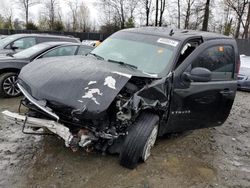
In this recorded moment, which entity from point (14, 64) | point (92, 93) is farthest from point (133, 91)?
point (14, 64)

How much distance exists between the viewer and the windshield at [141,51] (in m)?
3.91

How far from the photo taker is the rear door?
12.9ft

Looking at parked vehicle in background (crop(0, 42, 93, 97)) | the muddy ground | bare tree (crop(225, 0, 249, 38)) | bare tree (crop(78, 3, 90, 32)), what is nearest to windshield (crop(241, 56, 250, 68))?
the muddy ground

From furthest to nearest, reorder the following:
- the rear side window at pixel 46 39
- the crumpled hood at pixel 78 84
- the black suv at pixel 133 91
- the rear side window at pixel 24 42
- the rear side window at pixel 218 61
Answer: the rear side window at pixel 46 39 < the rear side window at pixel 24 42 < the rear side window at pixel 218 61 < the black suv at pixel 133 91 < the crumpled hood at pixel 78 84

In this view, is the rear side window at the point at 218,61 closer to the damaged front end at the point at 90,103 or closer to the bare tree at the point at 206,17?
the damaged front end at the point at 90,103

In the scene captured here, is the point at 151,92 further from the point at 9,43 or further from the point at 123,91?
the point at 9,43

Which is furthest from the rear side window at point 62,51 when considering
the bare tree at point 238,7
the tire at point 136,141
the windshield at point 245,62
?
the bare tree at point 238,7

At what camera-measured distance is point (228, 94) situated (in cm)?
457

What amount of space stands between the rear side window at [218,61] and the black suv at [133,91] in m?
0.02

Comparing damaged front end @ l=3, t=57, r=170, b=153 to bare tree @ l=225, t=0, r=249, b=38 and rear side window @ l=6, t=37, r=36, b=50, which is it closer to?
rear side window @ l=6, t=37, r=36, b=50

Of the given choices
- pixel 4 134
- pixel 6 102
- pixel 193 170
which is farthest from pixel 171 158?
pixel 6 102

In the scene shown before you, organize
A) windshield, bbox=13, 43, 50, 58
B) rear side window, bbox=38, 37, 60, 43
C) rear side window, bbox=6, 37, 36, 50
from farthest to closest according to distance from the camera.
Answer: rear side window, bbox=38, 37, 60, 43 < rear side window, bbox=6, 37, 36, 50 < windshield, bbox=13, 43, 50, 58

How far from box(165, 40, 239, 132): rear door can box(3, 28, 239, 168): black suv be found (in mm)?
13

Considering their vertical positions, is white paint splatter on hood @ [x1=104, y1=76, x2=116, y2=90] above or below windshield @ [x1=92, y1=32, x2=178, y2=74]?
below
